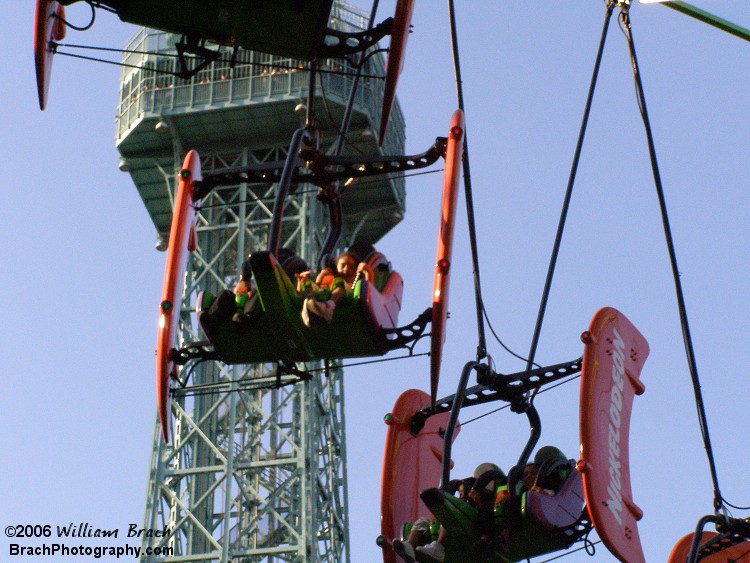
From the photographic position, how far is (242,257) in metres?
38.6

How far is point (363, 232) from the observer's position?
135 ft

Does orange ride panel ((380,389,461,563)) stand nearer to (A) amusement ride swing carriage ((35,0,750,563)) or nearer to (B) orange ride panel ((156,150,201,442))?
(A) amusement ride swing carriage ((35,0,750,563))

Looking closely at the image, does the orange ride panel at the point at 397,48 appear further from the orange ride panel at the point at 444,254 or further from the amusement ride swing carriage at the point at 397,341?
the orange ride panel at the point at 444,254

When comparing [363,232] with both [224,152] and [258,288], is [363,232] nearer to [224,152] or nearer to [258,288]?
[224,152]

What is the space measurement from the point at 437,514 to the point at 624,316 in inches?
87.1

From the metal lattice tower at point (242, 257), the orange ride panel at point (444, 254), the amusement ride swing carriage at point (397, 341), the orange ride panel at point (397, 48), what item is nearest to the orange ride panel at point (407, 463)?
the amusement ride swing carriage at point (397, 341)

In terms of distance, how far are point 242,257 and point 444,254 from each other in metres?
22.8

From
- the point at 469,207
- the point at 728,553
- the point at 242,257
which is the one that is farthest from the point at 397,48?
the point at 242,257

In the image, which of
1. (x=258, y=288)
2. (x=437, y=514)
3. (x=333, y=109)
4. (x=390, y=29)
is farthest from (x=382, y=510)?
(x=333, y=109)

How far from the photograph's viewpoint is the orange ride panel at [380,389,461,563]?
56.6 feet

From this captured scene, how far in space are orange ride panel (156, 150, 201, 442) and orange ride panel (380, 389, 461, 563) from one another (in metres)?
2.04

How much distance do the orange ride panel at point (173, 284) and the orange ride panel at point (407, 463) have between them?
2.04 meters

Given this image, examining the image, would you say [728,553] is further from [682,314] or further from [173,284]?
[173,284]

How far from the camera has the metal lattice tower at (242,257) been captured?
37.1m
